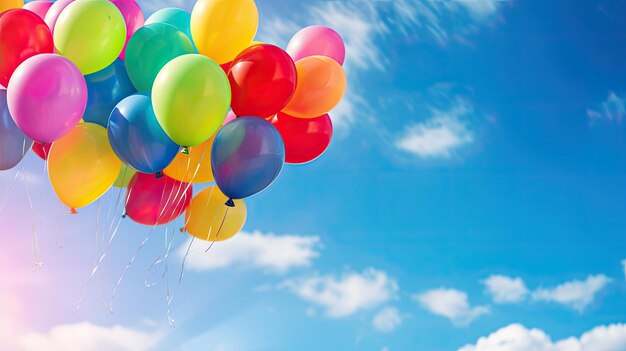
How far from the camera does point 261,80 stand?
4.74 metres

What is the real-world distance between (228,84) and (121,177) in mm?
1302

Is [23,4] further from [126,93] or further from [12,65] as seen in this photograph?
[126,93]

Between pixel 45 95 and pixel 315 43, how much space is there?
5.95 ft

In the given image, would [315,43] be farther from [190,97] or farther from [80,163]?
[80,163]

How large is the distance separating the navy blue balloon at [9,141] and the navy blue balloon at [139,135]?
2.44 ft

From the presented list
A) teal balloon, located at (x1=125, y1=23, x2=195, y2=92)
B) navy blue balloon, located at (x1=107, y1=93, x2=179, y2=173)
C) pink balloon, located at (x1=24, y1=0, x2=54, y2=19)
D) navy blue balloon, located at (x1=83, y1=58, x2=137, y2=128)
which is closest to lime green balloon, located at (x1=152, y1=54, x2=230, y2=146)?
navy blue balloon, located at (x1=107, y1=93, x2=179, y2=173)

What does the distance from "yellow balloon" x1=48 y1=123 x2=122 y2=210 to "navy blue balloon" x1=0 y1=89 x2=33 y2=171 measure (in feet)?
0.87

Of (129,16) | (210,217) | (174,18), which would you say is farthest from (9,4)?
(210,217)

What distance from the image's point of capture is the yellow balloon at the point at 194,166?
514 centimetres

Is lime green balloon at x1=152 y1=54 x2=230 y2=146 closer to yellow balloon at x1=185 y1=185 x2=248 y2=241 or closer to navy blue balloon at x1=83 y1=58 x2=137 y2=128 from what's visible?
navy blue balloon at x1=83 y1=58 x2=137 y2=128

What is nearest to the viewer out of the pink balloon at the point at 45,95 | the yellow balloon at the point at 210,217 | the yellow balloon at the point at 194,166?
the pink balloon at the point at 45,95

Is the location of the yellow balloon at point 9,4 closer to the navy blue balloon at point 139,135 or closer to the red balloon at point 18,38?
the red balloon at point 18,38

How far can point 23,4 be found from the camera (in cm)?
539

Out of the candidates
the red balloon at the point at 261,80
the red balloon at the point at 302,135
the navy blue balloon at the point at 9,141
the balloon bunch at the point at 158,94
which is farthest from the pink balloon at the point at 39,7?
the red balloon at the point at 302,135
